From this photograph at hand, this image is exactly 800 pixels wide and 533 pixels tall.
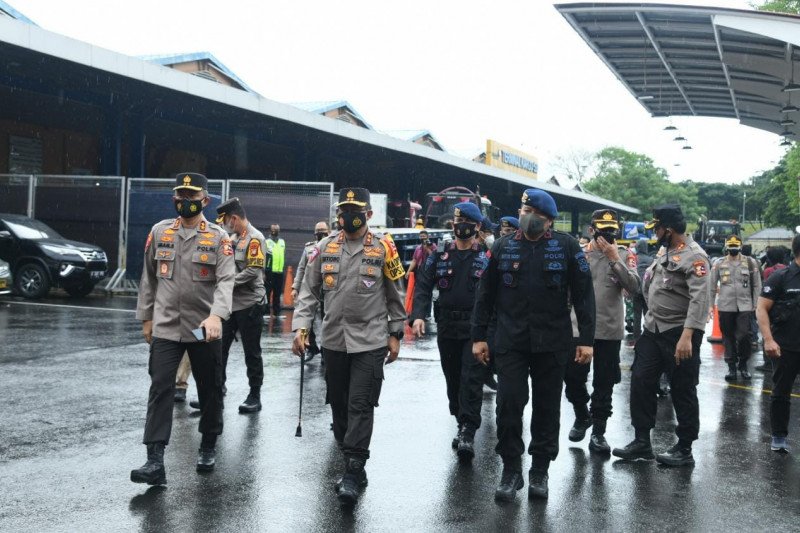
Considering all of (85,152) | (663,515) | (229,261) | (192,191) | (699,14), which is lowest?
(663,515)

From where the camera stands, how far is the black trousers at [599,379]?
7.27m

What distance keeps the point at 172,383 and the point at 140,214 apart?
51.8 feet

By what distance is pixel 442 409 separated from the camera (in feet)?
27.9

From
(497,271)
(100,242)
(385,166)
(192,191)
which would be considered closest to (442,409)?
(497,271)

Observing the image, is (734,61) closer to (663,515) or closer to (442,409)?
(442,409)

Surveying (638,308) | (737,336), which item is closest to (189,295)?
(638,308)

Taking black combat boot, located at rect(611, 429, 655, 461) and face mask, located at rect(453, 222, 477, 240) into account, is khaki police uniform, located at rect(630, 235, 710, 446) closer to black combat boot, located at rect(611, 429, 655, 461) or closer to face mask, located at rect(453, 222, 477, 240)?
black combat boot, located at rect(611, 429, 655, 461)

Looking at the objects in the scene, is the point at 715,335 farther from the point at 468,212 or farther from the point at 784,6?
the point at 784,6

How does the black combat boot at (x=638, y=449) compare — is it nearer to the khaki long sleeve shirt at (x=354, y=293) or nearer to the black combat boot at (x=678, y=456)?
the black combat boot at (x=678, y=456)

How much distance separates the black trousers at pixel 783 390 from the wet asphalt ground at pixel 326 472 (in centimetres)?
27

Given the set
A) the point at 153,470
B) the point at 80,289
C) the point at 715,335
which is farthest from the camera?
the point at 80,289

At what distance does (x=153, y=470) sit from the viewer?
5633 millimetres

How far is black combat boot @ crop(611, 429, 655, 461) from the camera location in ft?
22.4

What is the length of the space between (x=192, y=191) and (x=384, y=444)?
8.39ft
